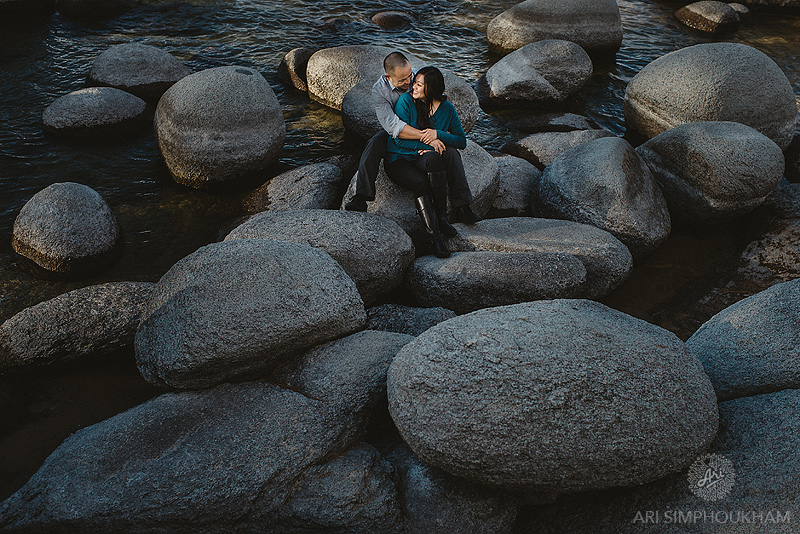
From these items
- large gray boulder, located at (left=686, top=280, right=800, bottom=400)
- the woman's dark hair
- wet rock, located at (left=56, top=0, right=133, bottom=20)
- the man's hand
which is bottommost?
large gray boulder, located at (left=686, top=280, right=800, bottom=400)

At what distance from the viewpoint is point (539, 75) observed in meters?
9.94

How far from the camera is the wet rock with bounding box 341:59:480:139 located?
8.32 meters

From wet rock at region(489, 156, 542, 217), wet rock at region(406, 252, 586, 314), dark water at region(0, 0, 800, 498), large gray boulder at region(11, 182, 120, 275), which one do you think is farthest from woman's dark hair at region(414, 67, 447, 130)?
large gray boulder at region(11, 182, 120, 275)

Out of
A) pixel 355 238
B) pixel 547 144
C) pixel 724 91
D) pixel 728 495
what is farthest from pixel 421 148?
pixel 724 91

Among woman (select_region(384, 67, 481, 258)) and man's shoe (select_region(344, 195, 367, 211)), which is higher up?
woman (select_region(384, 67, 481, 258))

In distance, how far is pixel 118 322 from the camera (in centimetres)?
496

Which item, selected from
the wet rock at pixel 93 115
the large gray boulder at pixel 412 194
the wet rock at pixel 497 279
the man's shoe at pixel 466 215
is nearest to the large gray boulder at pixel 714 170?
the large gray boulder at pixel 412 194

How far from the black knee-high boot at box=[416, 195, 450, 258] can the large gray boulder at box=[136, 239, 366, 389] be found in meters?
1.49

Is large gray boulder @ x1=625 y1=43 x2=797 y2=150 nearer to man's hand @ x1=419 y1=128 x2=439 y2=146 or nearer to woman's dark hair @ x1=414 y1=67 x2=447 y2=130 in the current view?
woman's dark hair @ x1=414 y1=67 x2=447 y2=130

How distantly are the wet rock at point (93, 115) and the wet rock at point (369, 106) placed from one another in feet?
9.79

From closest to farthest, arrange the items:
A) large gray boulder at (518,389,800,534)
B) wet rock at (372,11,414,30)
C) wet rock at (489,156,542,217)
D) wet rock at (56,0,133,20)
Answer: large gray boulder at (518,389,800,534) < wet rock at (489,156,542,217) < wet rock at (56,0,133,20) < wet rock at (372,11,414,30)

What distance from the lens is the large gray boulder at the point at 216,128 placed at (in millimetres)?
7215

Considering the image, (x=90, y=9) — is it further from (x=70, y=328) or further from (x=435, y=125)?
(x=70, y=328)

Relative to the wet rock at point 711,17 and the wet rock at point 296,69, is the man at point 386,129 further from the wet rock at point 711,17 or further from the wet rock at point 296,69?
the wet rock at point 711,17
